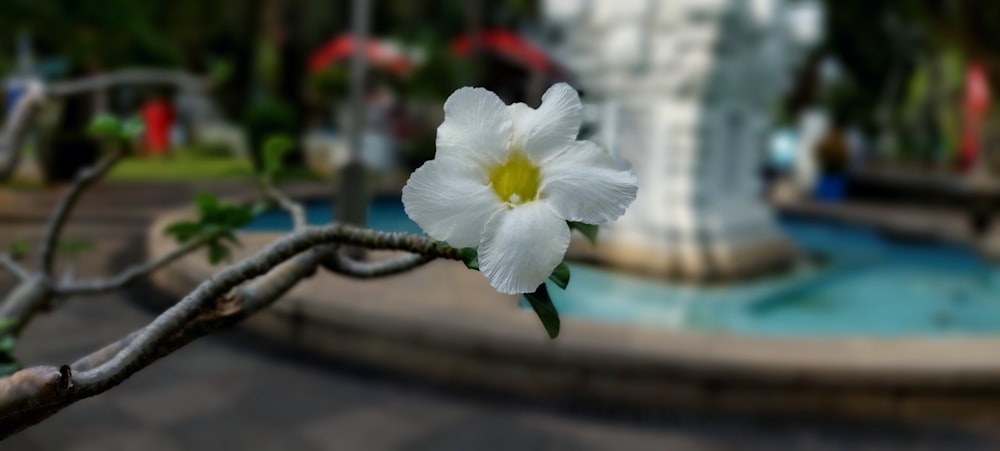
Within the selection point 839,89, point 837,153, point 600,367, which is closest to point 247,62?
point 837,153

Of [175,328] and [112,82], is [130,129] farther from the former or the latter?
[175,328]

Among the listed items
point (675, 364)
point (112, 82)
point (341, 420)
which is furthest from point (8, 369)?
point (675, 364)

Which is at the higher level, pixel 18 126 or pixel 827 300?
pixel 18 126

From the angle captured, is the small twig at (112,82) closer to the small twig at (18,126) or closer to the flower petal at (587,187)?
the small twig at (18,126)

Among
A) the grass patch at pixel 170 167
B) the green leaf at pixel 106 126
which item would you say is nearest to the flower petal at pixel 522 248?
the green leaf at pixel 106 126

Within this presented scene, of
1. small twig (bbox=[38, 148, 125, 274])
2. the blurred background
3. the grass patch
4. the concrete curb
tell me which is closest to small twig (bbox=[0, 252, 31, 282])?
small twig (bbox=[38, 148, 125, 274])
